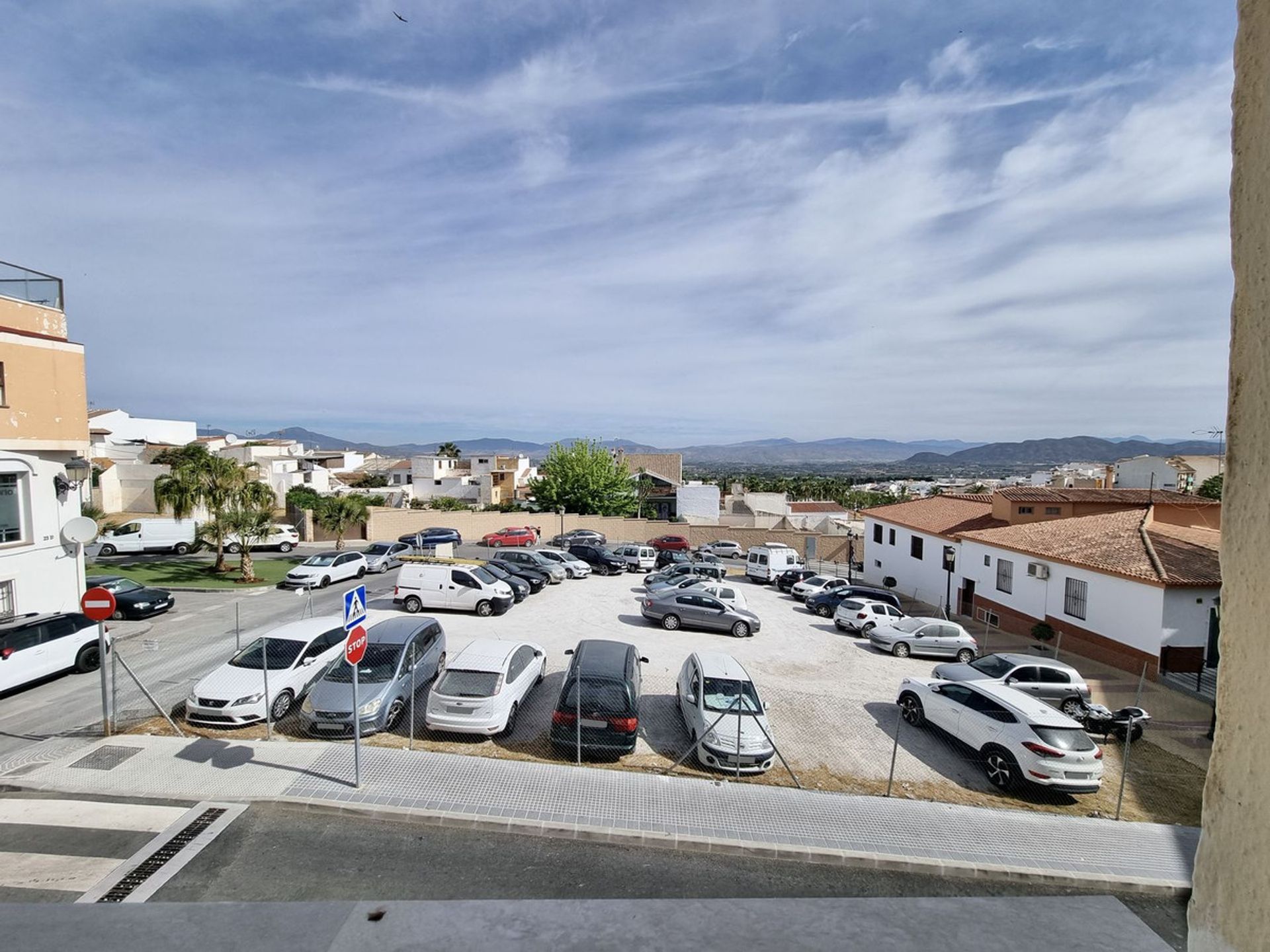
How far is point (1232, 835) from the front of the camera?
1346 millimetres

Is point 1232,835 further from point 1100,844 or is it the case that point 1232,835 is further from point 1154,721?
point 1154,721

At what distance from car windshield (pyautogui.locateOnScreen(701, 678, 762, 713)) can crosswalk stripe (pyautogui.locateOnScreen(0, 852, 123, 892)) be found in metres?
8.39

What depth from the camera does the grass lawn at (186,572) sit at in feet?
88.2

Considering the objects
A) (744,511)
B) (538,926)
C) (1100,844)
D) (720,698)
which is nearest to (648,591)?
(720,698)

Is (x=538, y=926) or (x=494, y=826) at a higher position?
(x=538, y=926)

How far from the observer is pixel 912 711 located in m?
14.0

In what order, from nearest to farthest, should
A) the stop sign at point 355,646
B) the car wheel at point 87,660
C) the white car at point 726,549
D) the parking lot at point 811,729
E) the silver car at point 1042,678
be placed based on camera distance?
1. the stop sign at point 355,646
2. the parking lot at point 811,729
3. the car wheel at point 87,660
4. the silver car at point 1042,678
5. the white car at point 726,549

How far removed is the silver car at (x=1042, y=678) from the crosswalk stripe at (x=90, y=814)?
14295mm

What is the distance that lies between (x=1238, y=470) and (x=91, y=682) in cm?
1888

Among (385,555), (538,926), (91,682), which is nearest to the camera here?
(538,926)

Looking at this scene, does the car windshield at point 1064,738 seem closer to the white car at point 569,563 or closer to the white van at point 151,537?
the white car at point 569,563

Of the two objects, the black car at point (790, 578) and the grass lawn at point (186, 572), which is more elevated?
the grass lawn at point (186, 572)

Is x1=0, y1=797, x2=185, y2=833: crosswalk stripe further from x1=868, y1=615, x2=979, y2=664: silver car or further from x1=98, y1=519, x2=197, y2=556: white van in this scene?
x1=98, y1=519, x2=197, y2=556: white van

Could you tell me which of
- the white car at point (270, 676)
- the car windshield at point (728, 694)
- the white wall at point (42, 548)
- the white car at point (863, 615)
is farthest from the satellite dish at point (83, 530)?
the white car at point (863, 615)
